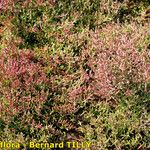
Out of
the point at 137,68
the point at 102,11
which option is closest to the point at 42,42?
the point at 102,11

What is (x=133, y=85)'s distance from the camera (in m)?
5.79

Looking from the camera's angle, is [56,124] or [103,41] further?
[103,41]

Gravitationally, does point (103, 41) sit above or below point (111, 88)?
above

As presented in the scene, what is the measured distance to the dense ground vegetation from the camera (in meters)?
5.59

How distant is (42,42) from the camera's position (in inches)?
275

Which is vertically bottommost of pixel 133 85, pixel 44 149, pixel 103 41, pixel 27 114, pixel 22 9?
pixel 44 149

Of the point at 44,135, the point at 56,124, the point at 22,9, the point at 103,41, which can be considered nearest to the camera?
the point at 44,135

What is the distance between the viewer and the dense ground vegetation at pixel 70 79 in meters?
5.59

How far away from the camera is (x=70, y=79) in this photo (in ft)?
20.7

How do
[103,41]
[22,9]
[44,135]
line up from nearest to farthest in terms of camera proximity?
1. [44,135]
2. [103,41]
3. [22,9]

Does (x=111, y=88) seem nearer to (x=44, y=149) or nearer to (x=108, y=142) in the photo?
(x=108, y=142)

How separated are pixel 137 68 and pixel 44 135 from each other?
193 centimetres

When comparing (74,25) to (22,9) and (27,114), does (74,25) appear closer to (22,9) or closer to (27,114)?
(22,9)

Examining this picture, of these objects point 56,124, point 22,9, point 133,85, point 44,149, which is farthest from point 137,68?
point 22,9
